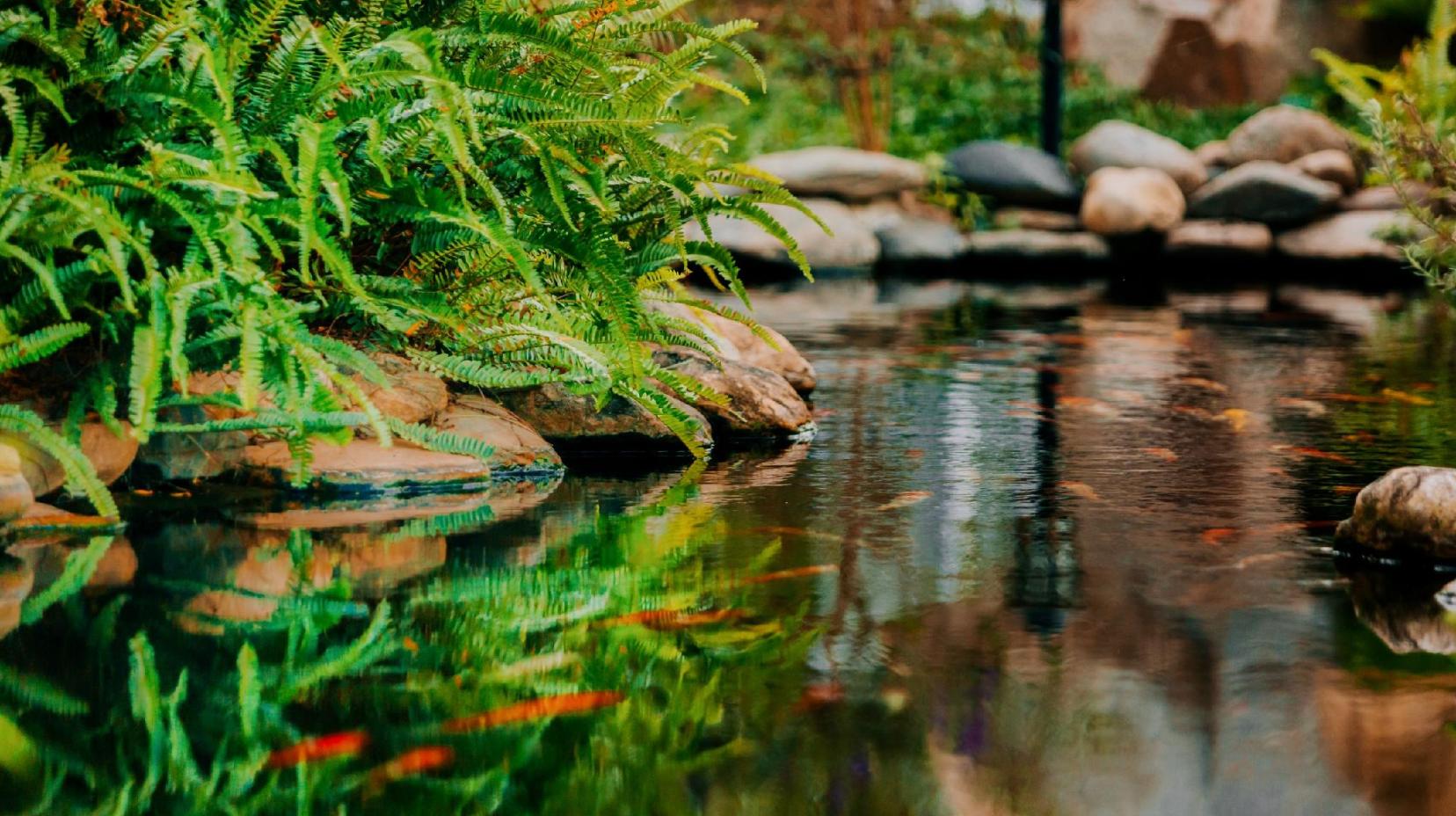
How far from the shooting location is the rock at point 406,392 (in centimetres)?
468

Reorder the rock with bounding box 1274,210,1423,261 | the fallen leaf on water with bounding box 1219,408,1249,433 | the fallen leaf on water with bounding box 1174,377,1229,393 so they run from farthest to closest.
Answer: the rock with bounding box 1274,210,1423,261, the fallen leaf on water with bounding box 1174,377,1229,393, the fallen leaf on water with bounding box 1219,408,1249,433

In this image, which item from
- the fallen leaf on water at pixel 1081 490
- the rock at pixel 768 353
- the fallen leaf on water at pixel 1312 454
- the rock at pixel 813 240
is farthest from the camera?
the rock at pixel 813 240

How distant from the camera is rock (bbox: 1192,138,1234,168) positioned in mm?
14484

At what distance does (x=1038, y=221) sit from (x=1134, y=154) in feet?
3.23

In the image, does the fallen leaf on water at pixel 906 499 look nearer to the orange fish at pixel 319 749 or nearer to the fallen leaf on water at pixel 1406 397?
the orange fish at pixel 319 749

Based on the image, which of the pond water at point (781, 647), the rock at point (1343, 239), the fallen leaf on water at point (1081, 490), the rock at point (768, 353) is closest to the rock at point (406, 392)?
the pond water at point (781, 647)

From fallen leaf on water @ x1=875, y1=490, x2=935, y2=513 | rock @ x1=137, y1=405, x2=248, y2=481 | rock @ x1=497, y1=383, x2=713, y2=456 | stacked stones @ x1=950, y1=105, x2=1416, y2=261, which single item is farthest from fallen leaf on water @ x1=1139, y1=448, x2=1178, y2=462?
stacked stones @ x1=950, y1=105, x2=1416, y2=261

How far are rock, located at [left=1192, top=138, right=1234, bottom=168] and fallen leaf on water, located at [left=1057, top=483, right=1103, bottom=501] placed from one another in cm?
1056

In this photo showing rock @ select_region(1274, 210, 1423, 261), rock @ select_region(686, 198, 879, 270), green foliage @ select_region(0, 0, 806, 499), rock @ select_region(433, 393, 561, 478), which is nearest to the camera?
green foliage @ select_region(0, 0, 806, 499)

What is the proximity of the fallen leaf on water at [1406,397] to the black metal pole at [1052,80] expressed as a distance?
28.2 ft

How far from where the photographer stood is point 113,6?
446 cm

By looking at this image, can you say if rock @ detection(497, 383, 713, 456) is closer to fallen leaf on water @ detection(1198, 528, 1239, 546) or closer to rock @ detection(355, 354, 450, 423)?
rock @ detection(355, 354, 450, 423)

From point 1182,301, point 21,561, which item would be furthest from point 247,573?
point 1182,301

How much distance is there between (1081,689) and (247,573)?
1814 mm
